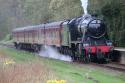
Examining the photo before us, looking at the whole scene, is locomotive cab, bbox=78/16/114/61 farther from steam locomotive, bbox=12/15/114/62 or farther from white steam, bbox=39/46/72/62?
white steam, bbox=39/46/72/62

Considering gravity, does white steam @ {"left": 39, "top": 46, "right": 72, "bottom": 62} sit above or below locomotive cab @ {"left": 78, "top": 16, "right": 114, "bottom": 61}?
below

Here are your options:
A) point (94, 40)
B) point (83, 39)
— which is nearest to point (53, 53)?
point (94, 40)

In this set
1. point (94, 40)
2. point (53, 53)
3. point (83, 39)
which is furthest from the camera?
point (53, 53)

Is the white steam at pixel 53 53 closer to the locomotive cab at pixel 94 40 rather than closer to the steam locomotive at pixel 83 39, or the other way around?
the steam locomotive at pixel 83 39

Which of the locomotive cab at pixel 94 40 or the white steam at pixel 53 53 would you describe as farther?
the white steam at pixel 53 53

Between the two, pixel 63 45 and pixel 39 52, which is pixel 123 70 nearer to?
pixel 63 45

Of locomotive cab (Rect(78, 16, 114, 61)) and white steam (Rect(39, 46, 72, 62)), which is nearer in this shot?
locomotive cab (Rect(78, 16, 114, 61))

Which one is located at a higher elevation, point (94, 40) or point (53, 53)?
point (94, 40)

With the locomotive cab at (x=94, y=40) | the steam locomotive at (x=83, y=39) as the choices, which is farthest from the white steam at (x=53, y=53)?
the locomotive cab at (x=94, y=40)

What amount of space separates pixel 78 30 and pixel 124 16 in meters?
5.64

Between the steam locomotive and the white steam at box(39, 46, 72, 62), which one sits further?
the white steam at box(39, 46, 72, 62)

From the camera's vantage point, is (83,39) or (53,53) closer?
(83,39)

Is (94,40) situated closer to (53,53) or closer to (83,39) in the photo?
(83,39)

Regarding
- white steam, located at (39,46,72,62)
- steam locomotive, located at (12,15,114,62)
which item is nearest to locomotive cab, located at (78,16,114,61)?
steam locomotive, located at (12,15,114,62)
